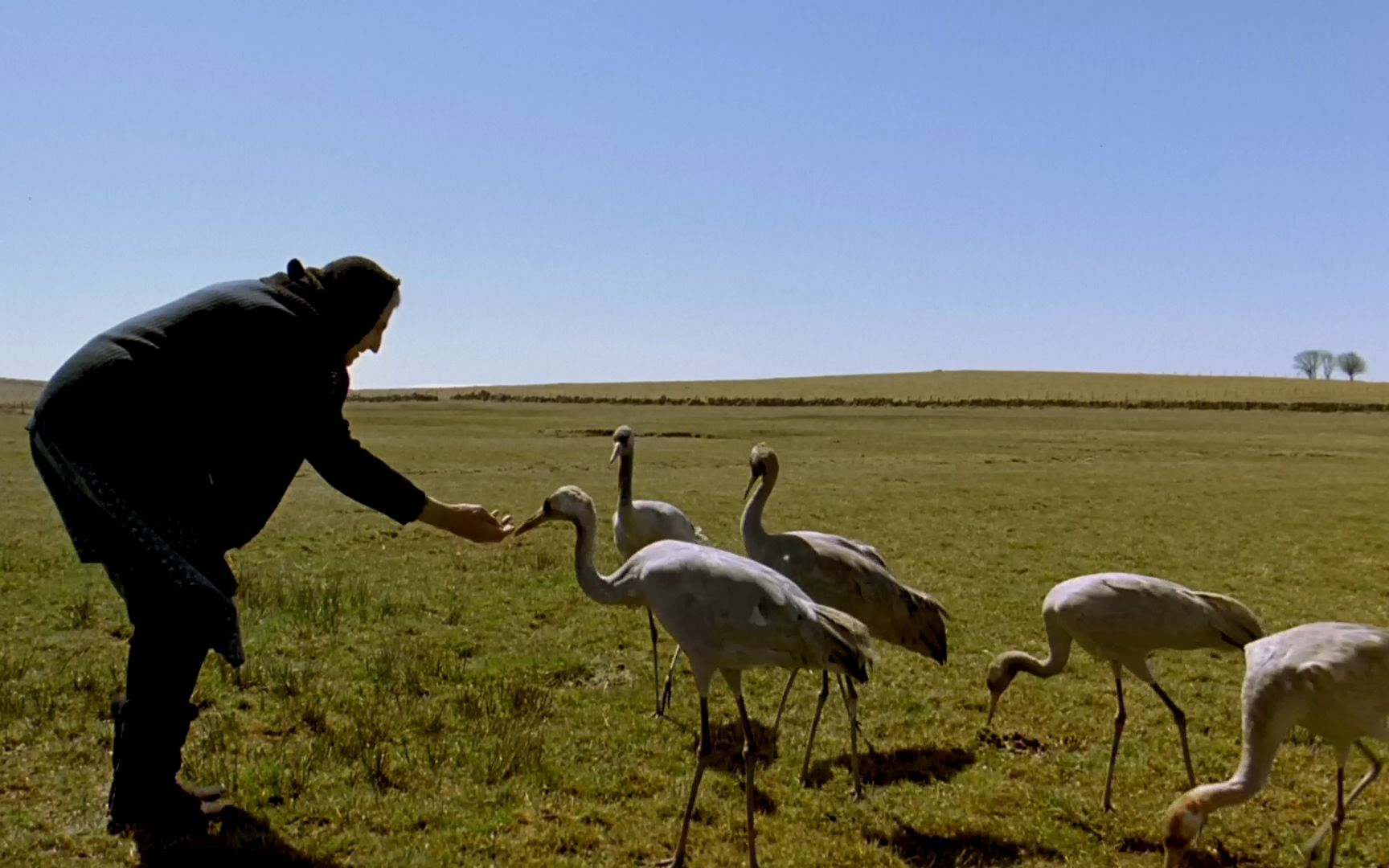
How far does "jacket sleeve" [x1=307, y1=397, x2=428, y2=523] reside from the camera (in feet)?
15.7

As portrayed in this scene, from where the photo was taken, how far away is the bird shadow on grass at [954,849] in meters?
5.32

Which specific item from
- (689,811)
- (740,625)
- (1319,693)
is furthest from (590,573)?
(1319,693)

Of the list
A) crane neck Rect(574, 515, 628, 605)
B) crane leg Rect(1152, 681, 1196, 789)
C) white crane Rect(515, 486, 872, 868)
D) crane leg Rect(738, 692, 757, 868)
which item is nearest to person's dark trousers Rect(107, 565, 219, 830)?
crane neck Rect(574, 515, 628, 605)

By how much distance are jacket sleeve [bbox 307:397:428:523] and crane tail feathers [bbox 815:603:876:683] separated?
7.32ft

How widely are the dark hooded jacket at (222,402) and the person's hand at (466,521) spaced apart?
0.26 meters

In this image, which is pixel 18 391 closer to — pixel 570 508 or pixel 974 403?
pixel 974 403

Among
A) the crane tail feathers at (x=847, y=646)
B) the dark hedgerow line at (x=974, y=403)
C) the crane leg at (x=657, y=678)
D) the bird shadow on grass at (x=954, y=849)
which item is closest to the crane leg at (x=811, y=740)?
the crane tail feathers at (x=847, y=646)

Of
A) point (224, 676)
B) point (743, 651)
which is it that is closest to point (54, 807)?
point (224, 676)

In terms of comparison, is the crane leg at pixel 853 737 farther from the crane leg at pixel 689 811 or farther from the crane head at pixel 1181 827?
the crane head at pixel 1181 827

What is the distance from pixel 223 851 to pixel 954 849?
3.66 meters

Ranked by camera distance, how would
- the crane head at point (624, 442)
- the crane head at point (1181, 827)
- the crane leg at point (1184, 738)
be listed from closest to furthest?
the crane head at point (1181, 827) < the crane leg at point (1184, 738) < the crane head at point (624, 442)

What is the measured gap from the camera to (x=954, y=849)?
214 inches

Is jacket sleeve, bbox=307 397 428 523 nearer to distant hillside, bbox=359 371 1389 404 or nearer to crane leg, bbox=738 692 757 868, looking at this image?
crane leg, bbox=738 692 757 868

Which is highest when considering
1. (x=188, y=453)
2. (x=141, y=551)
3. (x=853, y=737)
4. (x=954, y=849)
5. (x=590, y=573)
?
(x=188, y=453)
